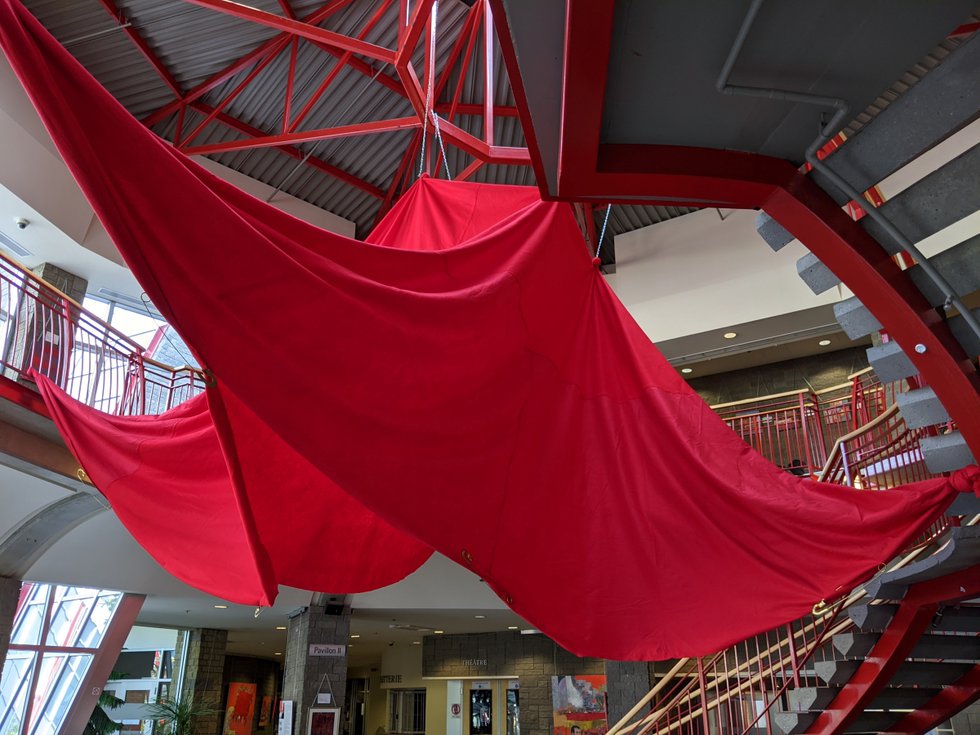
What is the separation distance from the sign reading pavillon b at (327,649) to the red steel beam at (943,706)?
26.9 ft

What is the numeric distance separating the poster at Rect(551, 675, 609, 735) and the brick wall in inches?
8.2

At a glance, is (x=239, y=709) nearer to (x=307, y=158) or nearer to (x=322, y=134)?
(x=307, y=158)

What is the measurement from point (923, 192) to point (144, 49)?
31.0 feet

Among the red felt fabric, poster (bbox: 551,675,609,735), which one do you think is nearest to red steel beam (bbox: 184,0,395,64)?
the red felt fabric

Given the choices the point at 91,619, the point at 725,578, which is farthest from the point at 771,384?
the point at 91,619

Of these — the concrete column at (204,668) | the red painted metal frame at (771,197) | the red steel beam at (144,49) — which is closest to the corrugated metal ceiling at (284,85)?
the red steel beam at (144,49)

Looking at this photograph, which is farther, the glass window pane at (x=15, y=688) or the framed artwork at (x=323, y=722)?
the framed artwork at (x=323, y=722)

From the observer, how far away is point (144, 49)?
30.6 ft

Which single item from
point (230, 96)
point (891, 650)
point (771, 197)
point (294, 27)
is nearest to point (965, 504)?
point (891, 650)

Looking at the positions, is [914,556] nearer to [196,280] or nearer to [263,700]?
[196,280]

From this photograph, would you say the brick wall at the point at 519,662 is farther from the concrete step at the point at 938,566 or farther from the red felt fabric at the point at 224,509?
the red felt fabric at the point at 224,509

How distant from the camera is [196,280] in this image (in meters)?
2.29

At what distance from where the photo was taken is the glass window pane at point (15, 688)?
1014cm

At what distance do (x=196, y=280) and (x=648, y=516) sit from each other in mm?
2426
